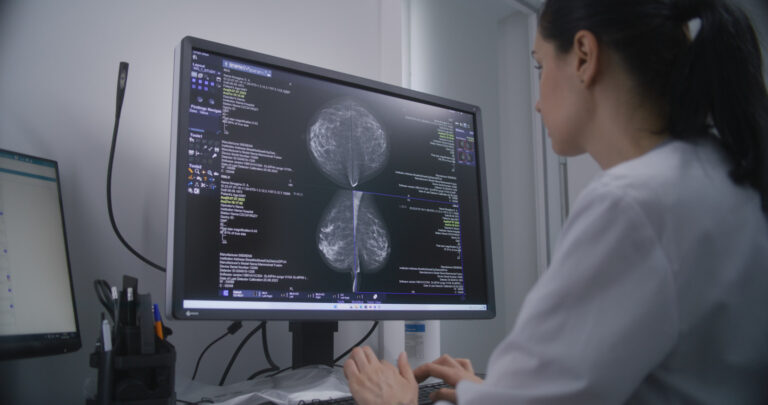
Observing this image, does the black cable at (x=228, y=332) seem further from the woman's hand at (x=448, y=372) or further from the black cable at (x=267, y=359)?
the woman's hand at (x=448, y=372)

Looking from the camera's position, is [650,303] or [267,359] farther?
[267,359]

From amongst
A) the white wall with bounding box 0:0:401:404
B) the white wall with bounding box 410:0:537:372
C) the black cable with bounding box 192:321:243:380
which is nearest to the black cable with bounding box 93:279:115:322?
the white wall with bounding box 0:0:401:404

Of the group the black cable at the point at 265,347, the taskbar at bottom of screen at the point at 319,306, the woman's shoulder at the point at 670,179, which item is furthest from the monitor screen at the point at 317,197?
the woman's shoulder at the point at 670,179

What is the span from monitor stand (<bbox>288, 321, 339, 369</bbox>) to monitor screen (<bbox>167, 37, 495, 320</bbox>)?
0.38 ft

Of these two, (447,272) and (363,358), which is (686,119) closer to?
(363,358)

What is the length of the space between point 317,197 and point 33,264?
1.70 feet

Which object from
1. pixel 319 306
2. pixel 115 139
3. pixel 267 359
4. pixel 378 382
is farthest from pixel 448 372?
pixel 115 139

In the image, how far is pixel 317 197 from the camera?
121 cm

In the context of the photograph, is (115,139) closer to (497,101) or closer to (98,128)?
(98,128)

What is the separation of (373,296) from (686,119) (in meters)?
0.73

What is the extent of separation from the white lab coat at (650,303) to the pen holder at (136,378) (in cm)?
47

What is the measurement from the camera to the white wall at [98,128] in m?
1.11

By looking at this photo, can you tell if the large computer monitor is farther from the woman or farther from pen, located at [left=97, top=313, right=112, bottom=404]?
the woman

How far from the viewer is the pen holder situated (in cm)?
79
